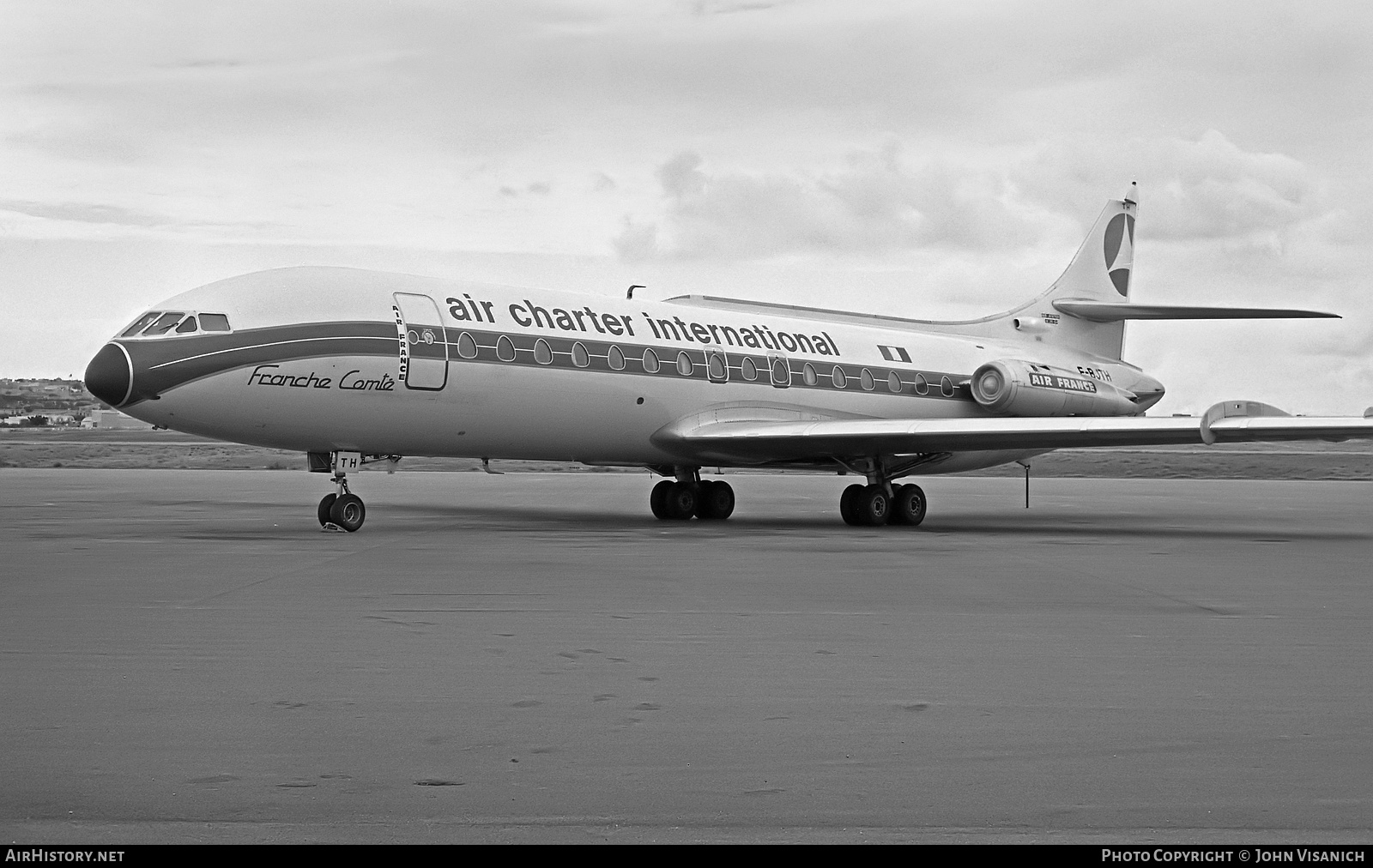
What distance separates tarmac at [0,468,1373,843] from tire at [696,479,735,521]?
9.32 metres

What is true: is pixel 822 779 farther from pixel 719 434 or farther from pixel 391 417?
pixel 719 434

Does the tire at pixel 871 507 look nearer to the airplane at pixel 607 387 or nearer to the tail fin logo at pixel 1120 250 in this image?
the airplane at pixel 607 387

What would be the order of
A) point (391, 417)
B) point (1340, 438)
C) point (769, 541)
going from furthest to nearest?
point (1340, 438) < point (391, 417) < point (769, 541)

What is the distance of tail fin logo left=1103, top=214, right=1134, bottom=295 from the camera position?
31906 millimetres

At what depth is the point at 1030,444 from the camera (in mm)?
21844

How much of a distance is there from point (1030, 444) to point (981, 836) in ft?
59.2

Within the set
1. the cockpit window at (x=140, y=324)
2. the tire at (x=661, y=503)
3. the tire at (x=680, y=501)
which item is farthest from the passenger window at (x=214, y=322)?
the tire at (x=680, y=501)

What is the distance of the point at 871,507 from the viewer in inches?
901

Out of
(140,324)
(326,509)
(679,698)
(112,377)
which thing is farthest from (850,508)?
(679,698)

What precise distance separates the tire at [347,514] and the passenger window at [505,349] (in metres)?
3.18

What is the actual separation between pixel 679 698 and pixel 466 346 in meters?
14.2

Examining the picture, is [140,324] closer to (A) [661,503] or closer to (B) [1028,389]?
(A) [661,503]

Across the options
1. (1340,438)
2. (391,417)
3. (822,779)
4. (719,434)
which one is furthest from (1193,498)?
(822,779)

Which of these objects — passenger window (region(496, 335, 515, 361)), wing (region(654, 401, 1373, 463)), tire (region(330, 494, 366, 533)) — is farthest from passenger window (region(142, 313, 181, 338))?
wing (region(654, 401, 1373, 463))
